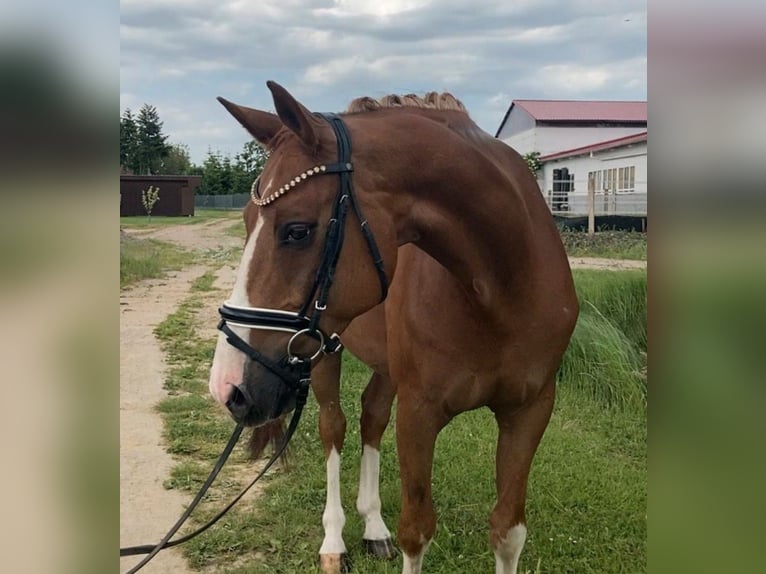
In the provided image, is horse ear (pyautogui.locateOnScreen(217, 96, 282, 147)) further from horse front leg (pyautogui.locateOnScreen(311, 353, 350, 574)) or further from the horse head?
horse front leg (pyautogui.locateOnScreen(311, 353, 350, 574))

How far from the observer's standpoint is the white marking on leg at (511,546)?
2742 millimetres

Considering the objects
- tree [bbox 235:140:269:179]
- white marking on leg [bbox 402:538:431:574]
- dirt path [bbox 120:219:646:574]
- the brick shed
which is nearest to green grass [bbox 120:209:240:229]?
the brick shed

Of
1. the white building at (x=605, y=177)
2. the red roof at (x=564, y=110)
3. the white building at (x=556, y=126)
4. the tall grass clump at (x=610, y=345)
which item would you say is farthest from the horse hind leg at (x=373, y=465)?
the red roof at (x=564, y=110)

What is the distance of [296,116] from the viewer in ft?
6.28

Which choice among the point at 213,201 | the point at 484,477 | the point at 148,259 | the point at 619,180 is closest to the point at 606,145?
the point at 619,180

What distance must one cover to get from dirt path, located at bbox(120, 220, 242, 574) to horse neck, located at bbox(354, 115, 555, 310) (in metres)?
2.39

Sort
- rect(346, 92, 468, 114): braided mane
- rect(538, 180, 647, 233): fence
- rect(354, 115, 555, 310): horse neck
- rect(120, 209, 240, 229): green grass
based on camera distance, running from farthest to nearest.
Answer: rect(120, 209, 240, 229): green grass
rect(538, 180, 647, 233): fence
rect(346, 92, 468, 114): braided mane
rect(354, 115, 555, 310): horse neck

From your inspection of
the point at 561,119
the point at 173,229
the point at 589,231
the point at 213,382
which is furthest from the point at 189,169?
the point at 213,382

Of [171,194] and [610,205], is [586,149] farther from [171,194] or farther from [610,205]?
[171,194]

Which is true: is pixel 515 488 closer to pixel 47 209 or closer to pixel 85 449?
pixel 85 449

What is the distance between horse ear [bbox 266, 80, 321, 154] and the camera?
184 centimetres

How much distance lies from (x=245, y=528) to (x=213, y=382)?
239cm

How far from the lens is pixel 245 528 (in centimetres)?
387

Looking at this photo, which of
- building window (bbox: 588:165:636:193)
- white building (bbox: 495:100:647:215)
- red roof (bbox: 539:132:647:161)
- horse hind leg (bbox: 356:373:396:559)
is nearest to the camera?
horse hind leg (bbox: 356:373:396:559)
